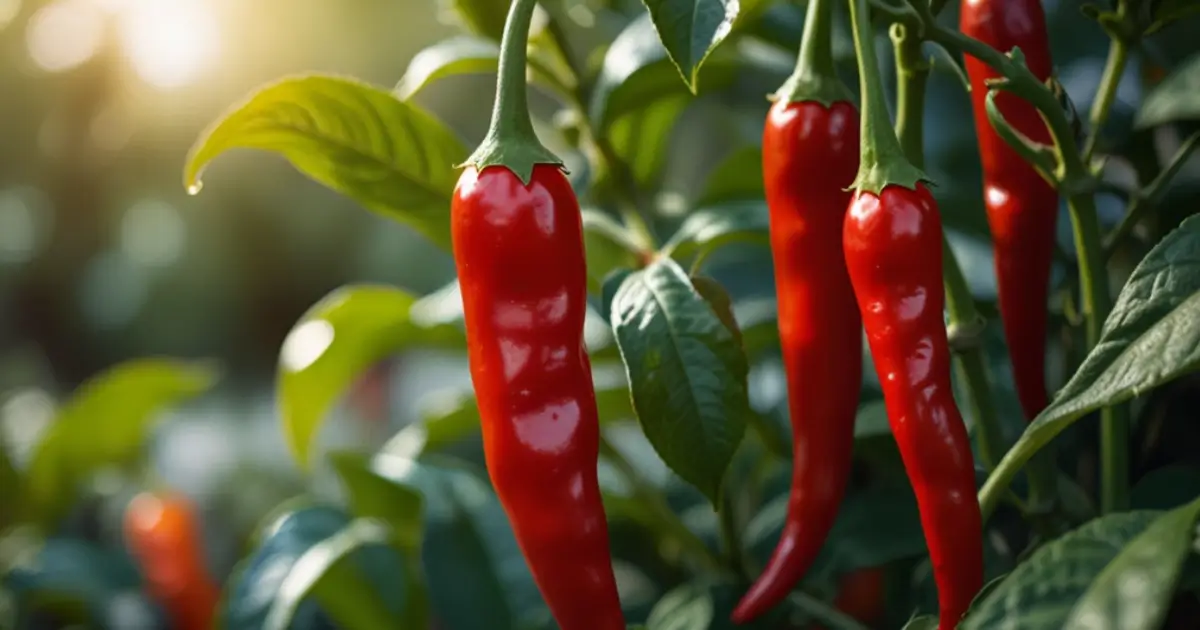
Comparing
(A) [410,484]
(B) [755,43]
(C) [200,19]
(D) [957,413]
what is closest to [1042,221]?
(D) [957,413]

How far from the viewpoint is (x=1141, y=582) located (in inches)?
13.3

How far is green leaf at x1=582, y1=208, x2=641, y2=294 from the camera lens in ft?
2.19

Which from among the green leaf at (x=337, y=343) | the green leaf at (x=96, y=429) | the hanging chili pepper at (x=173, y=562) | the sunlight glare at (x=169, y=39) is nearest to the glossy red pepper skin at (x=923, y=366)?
the green leaf at (x=337, y=343)

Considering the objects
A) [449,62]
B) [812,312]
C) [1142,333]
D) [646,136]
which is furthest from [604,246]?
[1142,333]

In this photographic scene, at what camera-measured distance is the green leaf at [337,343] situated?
0.78 metres

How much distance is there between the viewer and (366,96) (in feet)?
1.93

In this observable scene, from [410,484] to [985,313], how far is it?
1.25ft

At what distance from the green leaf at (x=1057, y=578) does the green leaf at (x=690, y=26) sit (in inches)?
7.9

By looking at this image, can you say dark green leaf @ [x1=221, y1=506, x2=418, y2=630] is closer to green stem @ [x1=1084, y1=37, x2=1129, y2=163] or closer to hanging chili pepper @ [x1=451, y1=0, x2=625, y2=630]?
hanging chili pepper @ [x1=451, y1=0, x2=625, y2=630]

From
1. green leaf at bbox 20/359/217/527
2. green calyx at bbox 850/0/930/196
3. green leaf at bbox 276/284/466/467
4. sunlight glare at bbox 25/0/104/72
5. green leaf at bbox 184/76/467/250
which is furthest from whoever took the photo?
sunlight glare at bbox 25/0/104/72

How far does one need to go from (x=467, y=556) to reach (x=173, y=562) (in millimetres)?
621

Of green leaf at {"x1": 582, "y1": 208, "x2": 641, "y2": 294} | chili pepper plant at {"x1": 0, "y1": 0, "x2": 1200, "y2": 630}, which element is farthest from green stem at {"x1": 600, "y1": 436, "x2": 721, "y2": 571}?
green leaf at {"x1": 582, "y1": 208, "x2": 641, "y2": 294}

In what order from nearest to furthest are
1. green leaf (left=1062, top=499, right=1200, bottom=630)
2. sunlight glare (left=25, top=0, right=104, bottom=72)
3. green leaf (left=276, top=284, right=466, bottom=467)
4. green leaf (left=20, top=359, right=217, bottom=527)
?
green leaf (left=1062, top=499, right=1200, bottom=630)
green leaf (left=276, top=284, right=466, bottom=467)
green leaf (left=20, top=359, right=217, bottom=527)
sunlight glare (left=25, top=0, right=104, bottom=72)

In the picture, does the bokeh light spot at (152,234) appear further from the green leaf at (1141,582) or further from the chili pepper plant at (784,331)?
the green leaf at (1141,582)
